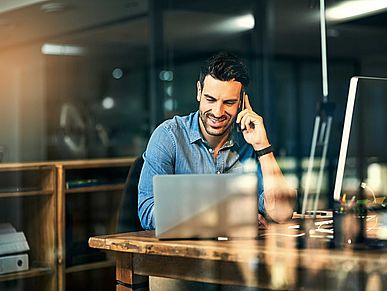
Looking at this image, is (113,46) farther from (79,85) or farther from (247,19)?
(247,19)

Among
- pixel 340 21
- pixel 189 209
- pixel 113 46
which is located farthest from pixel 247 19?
pixel 189 209

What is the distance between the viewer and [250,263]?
2.12m

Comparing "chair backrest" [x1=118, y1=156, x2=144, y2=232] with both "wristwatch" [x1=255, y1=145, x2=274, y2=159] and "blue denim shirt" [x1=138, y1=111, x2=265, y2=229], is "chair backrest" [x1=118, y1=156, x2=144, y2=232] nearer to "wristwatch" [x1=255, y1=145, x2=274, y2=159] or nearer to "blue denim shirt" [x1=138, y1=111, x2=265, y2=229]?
"blue denim shirt" [x1=138, y1=111, x2=265, y2=229]

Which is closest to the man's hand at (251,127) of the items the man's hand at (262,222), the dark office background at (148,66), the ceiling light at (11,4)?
the dark office background at (148,66)

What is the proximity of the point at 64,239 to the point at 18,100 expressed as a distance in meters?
0.96

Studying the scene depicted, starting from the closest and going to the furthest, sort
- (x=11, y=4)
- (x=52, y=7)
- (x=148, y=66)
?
(x=11, y=4)
(x=52, y=7)
(x=148, y=66)

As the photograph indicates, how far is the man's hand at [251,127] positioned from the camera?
2.83 metres

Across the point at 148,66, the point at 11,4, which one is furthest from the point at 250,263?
the point at 148,66

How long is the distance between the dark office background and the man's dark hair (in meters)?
0.07

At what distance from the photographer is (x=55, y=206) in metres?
3.69

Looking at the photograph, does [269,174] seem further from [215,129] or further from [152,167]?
[152,167]

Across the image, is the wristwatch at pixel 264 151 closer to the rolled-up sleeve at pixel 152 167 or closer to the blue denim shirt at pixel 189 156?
the blue denim shirt at pixel 189 156

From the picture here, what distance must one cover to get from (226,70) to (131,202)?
72 cm

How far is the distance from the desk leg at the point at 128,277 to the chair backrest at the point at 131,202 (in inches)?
18.2
